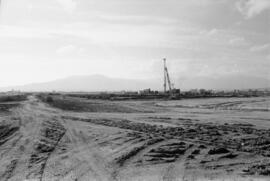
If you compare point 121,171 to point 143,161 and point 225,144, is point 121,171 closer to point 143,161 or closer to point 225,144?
point 143,161

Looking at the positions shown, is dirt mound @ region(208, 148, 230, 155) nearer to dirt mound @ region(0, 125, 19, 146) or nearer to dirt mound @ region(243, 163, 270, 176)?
dirt mound @ region(243, 163, 270, 176)

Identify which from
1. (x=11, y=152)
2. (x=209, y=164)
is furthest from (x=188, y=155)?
(x=11, y=152)

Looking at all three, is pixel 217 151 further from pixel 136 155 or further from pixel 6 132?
pixel 6 132

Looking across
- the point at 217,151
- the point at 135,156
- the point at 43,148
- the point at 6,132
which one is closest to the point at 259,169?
Answer: the point at 217,151

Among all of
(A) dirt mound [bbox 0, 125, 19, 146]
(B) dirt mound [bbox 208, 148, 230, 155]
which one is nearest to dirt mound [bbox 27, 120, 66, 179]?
(A) dirt mound [bbox 0, 125, 19, 146]

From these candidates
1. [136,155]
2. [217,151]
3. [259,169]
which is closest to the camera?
[259,169]

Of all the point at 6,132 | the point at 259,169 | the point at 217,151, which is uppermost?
the point at 6,132

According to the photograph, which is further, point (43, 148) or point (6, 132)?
point (6, 132)

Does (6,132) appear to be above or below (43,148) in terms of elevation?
above

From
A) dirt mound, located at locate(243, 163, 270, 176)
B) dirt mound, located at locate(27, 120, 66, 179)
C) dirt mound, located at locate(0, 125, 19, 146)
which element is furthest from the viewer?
dirt mound, located at locate(0, 125, 19, 146)

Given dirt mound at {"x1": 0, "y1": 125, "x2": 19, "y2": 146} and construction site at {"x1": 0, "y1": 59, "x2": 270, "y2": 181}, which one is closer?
construction site at {"x1": 0, "y1": 59, "x2": 270, "y2": 181}

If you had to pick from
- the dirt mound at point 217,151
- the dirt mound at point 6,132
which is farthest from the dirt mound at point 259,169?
the dirt mound at point 6,132
